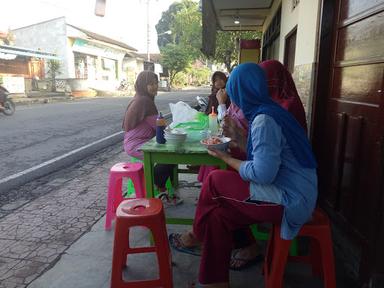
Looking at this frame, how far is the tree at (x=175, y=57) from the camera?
3547 centimetres

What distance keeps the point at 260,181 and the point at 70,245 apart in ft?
6.24

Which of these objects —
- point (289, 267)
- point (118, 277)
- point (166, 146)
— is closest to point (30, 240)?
point (118, 277)

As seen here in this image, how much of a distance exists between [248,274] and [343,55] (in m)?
1.86

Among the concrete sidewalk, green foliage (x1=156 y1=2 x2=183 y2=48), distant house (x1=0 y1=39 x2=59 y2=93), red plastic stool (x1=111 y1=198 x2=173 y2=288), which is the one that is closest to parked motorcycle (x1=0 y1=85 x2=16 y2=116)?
distant house (x1=0 y1=39 x2=59 y2=93)

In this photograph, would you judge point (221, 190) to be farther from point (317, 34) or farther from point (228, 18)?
point (228, 18)

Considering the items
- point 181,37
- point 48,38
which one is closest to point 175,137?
point 48,38

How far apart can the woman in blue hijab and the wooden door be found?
0.50 meters

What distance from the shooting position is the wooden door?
210 centimetres

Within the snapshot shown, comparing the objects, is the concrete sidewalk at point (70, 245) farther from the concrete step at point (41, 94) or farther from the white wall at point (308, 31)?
the concrete step at point (41, 94)

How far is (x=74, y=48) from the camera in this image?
23.6 m

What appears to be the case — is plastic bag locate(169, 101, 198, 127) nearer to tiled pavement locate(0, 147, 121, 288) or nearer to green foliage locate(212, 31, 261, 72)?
tiled pavement locate(0, 147, 121, 288)

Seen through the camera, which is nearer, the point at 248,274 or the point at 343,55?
the point at 248,274

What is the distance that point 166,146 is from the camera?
8.87 feet

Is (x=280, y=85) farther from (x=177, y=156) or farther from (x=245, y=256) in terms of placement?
(x=245, y=256)
